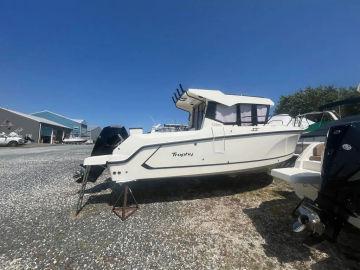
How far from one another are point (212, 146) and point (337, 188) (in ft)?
9.34

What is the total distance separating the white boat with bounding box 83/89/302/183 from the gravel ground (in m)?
0.69

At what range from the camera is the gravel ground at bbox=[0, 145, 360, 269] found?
309 centimetres

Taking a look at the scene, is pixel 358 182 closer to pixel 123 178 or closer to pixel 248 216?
pixel 248 216

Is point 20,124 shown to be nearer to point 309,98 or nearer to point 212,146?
point 212,146

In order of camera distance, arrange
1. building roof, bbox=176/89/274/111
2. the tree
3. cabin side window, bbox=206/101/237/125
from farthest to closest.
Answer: the tree < building roof, bbox=176/89/274/111 < cabin side window, bbox=206/101/237/125

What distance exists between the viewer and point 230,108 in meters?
5.81

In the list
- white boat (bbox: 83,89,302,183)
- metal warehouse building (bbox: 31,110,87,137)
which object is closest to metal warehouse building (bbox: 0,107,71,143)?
metal warehouse building (bbox: 31,110,87,137)

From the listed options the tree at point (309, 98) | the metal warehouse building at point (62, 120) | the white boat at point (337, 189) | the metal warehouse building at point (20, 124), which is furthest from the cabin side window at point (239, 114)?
the metal warehouse building at point (62, 120)

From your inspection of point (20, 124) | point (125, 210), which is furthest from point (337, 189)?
point (20, 124)

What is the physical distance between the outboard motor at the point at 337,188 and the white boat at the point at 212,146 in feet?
8.49

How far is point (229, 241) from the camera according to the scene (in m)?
3.54

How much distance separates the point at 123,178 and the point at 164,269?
7.39ft

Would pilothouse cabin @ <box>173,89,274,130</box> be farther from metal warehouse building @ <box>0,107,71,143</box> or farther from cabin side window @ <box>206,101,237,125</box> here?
metal warehouse building @ <box>0,107,71,143</box>

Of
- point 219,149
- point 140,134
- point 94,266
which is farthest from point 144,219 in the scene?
point 219,149
